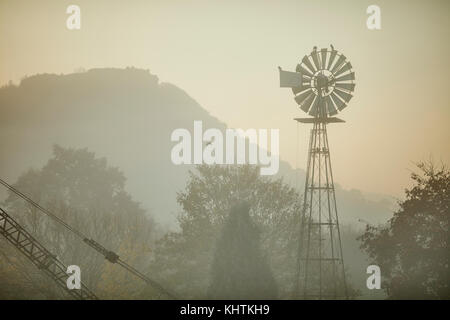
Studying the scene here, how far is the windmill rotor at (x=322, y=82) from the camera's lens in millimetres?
33719

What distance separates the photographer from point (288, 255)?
39.3 metres

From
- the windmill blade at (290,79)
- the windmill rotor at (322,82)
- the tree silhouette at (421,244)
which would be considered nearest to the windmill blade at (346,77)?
the windmill rotor at (322,82)

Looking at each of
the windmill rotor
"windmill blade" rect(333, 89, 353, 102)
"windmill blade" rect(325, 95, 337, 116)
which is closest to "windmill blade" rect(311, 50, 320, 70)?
the windmill rotor

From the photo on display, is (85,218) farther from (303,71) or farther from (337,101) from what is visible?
(337,101)

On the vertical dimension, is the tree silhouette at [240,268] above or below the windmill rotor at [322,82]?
below

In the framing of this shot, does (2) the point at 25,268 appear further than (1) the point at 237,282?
Yes

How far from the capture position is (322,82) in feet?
111

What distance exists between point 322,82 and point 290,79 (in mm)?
1890

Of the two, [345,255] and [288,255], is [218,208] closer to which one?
[288,255]

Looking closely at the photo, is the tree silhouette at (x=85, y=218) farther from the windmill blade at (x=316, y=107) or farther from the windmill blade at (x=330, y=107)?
the windmill blade at (x=330, y=107)
